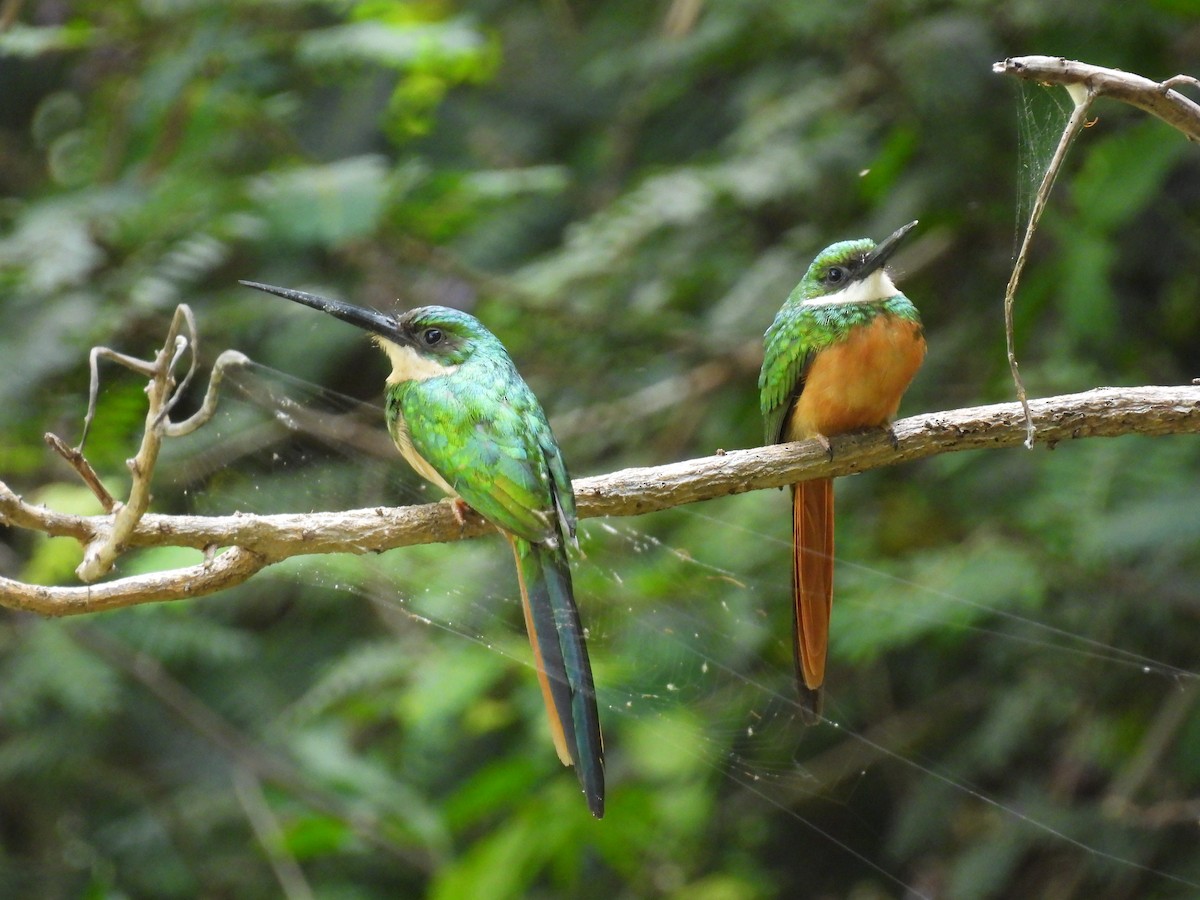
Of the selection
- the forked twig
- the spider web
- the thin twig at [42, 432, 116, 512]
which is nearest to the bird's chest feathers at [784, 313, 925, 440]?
the spider web

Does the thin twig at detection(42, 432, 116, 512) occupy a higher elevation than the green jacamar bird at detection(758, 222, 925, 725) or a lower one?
higher

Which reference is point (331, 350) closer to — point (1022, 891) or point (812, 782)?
point (812, 782)

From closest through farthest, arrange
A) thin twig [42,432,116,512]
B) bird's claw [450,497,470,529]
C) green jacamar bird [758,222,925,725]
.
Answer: thin twig [42,432,116,512] → bird's claw [450,497,470,529] → green jacamar bird [758,222,925,725]

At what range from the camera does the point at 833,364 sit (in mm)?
1771

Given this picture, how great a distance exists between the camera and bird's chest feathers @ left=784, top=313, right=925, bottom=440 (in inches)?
68.7

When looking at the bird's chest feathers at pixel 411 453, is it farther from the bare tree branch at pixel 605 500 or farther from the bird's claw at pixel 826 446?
the bird's claw at pixel 826 446

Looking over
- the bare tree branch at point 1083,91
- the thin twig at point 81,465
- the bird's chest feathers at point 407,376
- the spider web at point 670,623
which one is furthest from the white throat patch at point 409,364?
the bare tree branch at point 1083,91

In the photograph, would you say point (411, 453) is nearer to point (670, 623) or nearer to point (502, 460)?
point (502, 460)

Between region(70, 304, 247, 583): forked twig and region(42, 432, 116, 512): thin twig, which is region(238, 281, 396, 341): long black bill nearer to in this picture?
region(70, 304, 247, 583): forked twig

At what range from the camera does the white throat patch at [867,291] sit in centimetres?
181

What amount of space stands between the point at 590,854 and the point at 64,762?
145 centimetres

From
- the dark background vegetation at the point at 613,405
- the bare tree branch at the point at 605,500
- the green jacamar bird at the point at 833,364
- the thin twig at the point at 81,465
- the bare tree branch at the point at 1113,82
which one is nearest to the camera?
the bare tree branch at the point at 1113,82

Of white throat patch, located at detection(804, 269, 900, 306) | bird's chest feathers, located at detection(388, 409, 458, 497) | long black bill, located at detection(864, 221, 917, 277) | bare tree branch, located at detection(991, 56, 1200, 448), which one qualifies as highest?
bare tree branch, located at detection(991, 56, 1200, 448)

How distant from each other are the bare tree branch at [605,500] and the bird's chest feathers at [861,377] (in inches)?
3.1
